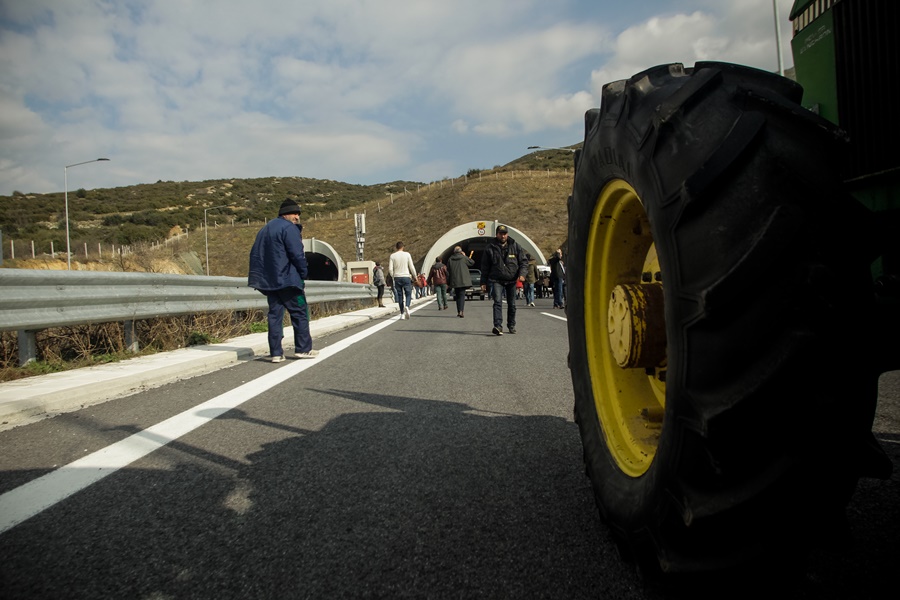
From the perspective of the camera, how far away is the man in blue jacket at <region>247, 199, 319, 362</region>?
26.2 ft

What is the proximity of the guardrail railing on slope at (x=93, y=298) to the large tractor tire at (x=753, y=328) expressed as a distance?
5966 mm

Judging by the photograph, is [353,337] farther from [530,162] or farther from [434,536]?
[530,162]

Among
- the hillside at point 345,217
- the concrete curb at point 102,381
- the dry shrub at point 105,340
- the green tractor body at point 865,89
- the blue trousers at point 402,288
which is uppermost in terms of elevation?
the hillside at point 345,217

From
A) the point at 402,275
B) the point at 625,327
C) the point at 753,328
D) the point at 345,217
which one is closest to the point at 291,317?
the point at 625,327

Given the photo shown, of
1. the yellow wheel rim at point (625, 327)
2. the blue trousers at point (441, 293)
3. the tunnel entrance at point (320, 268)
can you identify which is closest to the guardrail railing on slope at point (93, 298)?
the yellow wheel rim at point (625, 327)

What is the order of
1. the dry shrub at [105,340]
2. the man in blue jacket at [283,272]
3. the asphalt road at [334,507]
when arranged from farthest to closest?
the man in blue jacket at [283,272] → the dry shrub at [105,340] → the asphalt road at [334,507]

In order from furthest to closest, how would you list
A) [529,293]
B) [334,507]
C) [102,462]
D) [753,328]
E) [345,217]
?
[345,217] < [529,293] < [102,462] < [334,507] < [753,328]

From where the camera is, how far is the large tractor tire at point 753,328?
1.26 metres

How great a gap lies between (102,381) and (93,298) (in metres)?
1.77

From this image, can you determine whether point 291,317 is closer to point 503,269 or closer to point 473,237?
point 503,269

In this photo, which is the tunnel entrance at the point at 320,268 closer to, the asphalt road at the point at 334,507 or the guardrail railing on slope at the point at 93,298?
the guardrail railing on slope at the point at 93,298

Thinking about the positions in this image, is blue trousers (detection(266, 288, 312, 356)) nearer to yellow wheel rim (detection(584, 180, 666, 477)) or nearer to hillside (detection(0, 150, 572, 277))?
yellow wheel rim (detection(584, 180, 666, 477))

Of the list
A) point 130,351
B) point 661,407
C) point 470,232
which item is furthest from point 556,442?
point 470,232

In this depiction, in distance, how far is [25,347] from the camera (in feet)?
20.5
